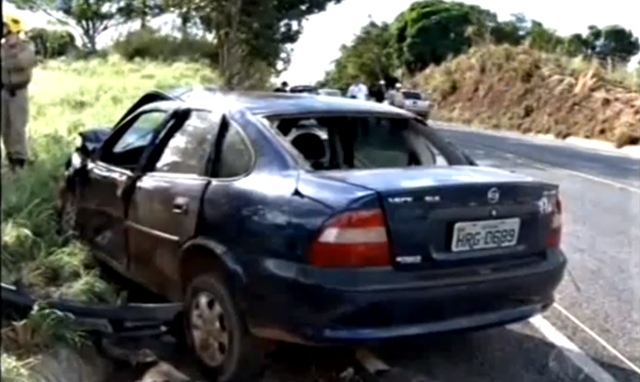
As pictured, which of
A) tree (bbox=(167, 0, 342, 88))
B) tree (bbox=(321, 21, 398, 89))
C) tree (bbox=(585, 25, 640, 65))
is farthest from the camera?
tree (bbox=(321, 21, 398, 89))

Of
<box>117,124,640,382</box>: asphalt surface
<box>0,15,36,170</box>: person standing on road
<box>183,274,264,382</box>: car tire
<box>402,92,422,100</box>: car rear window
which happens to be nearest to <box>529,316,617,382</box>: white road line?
<box>117,124,640,382</box>: asphalt surface

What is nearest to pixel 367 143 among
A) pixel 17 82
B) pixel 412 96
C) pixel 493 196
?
pixel 493 196

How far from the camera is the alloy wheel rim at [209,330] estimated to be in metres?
4.52

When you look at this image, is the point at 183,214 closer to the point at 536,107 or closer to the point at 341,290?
the point at 341,290

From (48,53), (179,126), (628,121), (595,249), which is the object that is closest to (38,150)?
(179,126)

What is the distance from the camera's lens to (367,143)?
5.45m

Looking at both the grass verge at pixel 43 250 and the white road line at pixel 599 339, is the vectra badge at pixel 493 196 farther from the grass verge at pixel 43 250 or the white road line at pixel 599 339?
the grass verge at pixel 43 250

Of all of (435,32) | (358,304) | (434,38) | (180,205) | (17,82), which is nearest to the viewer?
(358,304)

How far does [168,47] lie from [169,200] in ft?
109

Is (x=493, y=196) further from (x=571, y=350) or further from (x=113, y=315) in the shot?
(x=113, y=315)

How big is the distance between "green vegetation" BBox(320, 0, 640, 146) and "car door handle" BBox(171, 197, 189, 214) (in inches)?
1076

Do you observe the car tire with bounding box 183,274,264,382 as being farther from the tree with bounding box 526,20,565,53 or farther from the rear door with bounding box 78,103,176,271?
the tree with bounding box 526,20,565,53

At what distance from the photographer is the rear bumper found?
4051 mm

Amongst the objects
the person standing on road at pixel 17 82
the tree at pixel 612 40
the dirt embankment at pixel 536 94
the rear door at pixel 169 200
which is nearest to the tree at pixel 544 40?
the dirt embankment at pixel 536 94
